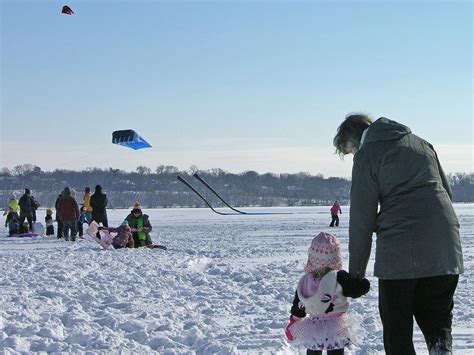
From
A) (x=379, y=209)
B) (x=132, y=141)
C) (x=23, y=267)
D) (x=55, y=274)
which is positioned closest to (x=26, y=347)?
(x=379, y=209)

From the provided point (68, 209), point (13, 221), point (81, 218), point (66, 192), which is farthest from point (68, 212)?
point (13, 221)

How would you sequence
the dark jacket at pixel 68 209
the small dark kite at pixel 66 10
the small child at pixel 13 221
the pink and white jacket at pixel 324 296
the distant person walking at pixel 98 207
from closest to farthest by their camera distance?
the pink and white jacket at pixel 324 296
the small dark kite at pixel 66 10
the dark jacket at pixel 68 209
the distant person walking at pixel 98 207
the small child at pixel 13 221

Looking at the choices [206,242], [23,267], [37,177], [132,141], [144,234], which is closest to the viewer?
[23,267]

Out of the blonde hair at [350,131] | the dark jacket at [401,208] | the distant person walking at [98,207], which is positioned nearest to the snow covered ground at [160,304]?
the dark jacket at [401,208]

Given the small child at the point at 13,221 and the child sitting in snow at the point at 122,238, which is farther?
the small child at the point at 13,221

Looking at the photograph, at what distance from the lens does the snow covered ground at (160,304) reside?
505 cm

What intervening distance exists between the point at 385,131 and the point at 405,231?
49cm

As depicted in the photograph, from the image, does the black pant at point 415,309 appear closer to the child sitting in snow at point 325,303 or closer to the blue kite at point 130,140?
the child sitting in snow at point 325,303

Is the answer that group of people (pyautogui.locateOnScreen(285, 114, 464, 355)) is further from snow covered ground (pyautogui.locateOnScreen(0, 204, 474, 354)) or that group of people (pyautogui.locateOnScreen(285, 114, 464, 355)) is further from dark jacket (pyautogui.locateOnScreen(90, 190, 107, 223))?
dark jacket (pyautogui.locateOnScreen(90, 190, 107, 223))

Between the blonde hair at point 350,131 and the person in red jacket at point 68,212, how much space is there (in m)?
13.8

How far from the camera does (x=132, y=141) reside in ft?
59.2

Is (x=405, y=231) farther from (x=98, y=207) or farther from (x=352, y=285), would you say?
(x=98, y=207)

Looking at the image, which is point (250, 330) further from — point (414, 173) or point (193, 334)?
point (414, 173)

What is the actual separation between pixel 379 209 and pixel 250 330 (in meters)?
2.80
